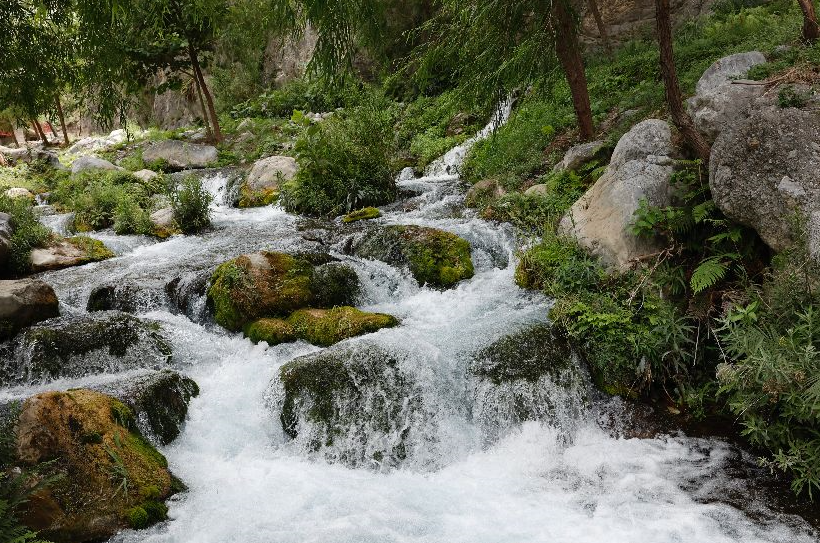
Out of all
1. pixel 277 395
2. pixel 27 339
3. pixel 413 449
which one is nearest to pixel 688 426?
pixel 413 449

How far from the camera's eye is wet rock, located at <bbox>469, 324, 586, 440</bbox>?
609 centimetres

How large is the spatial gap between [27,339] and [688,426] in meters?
7.80

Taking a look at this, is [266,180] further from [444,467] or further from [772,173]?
[772,173]

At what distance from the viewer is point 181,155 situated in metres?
19.8

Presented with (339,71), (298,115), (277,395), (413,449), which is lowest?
(413,449)

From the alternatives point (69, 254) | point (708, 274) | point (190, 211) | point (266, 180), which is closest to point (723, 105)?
point (708, 274)

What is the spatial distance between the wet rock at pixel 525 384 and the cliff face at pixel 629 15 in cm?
1537

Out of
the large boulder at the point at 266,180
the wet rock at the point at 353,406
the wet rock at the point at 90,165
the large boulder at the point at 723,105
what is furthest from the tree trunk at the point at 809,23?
the wet rock at the point at 90,165

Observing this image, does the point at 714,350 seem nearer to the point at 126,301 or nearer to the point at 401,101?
the point at 126,301

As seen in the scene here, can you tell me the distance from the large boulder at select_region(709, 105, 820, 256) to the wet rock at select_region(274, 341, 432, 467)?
13.0 feet

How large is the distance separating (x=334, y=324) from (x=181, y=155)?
1516 cm

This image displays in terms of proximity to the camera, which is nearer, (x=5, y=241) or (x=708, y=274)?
(x=708, y=274)

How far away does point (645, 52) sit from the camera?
15.2 metres

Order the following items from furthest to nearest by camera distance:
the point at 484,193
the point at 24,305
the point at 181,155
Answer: the point at 181,155, the point at 484,193, the point at 24,305
